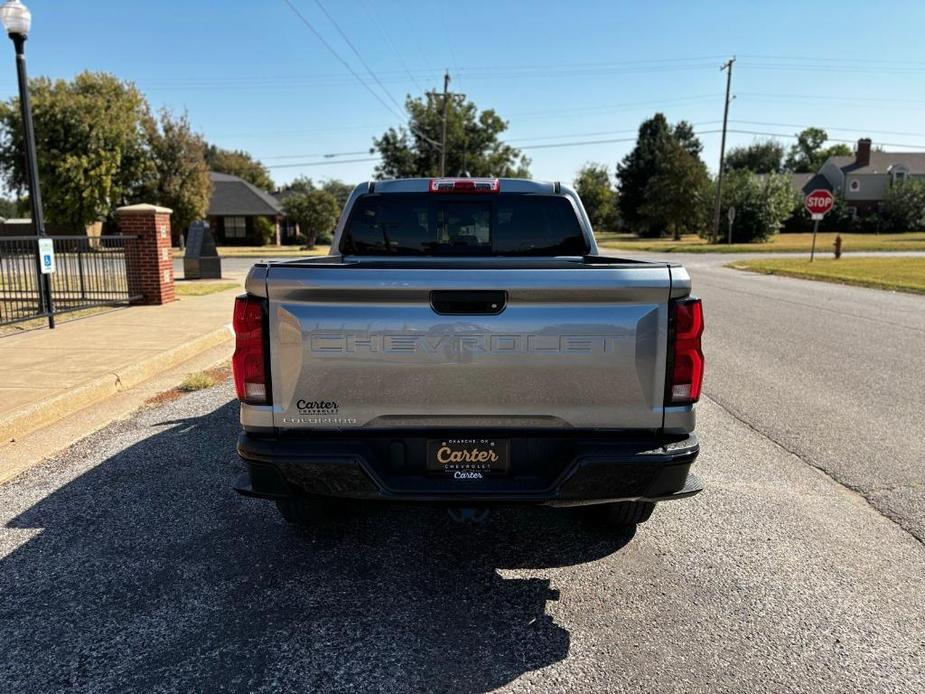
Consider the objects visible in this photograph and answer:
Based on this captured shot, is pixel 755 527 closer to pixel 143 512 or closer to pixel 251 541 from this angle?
pixel 251 541

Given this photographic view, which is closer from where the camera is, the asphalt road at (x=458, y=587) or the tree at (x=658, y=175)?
the asphalt road at (x=458, y=587)

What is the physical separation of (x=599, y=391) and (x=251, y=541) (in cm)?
220

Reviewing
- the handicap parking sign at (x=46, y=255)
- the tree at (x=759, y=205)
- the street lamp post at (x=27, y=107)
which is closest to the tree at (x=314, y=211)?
the tree at (x=759, y=205)

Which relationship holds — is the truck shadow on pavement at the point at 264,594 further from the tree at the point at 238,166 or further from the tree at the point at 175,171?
the tree at the point at 238,166

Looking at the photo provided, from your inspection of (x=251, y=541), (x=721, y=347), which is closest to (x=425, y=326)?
(x=251, y=541)

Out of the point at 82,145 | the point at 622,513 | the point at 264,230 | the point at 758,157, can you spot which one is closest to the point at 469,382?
the point at 622,513

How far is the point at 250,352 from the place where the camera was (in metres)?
3.03

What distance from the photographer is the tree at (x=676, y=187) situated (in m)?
66.5

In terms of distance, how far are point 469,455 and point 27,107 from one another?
11.2 metres

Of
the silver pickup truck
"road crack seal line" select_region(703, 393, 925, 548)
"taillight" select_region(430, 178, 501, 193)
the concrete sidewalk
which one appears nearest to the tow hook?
the silver pickup truck

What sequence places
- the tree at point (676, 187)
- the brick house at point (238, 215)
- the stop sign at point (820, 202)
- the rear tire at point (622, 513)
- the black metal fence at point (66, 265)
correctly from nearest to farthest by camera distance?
the rear tire at point (622, 513) → the black metal fence at point (66, 265) → the stop sign at point (820, 202) → the brick house at point (238, 215) → the tree at point (676, 187)

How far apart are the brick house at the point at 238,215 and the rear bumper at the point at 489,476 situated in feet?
182

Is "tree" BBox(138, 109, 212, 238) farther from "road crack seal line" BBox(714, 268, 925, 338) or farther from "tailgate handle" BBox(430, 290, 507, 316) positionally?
"tailgate handle" BBox(430, 290, 507, 316)

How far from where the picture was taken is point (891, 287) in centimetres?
1909
